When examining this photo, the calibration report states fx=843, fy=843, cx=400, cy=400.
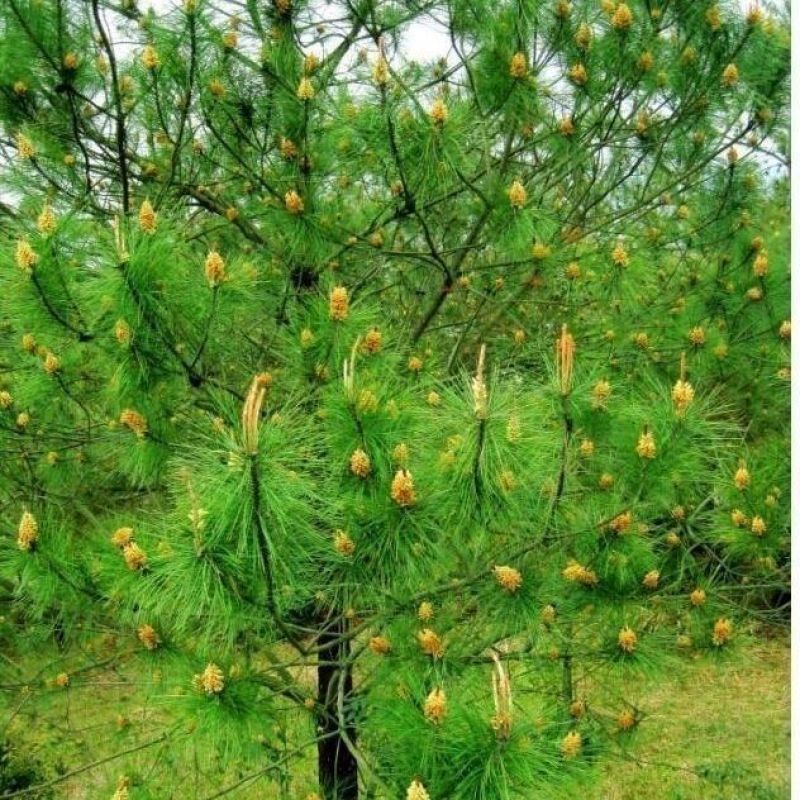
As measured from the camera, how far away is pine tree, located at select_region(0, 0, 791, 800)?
4.93ft

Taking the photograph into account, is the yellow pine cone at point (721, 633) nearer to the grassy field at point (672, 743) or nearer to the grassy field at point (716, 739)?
the grassy field at point (672, 743)

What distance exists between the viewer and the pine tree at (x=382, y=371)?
1.50m

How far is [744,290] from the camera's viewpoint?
283 cm

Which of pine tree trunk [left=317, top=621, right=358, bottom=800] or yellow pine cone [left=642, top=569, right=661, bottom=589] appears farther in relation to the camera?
pine tree trunk [left=317, top=621, right=358, bottom=800]

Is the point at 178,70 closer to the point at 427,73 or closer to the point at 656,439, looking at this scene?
the point at 427,73

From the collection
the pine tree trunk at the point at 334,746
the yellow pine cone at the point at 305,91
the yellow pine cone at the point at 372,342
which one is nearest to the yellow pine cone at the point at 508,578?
the yellow pine cone at the point at 372,342

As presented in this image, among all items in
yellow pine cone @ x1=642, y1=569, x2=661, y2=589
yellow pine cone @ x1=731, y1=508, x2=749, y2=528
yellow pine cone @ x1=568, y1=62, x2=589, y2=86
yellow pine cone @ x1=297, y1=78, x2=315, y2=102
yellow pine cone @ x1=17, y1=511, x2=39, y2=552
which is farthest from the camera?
yellow pine cone @ x1=568, y1=62, x2=589, y2=86

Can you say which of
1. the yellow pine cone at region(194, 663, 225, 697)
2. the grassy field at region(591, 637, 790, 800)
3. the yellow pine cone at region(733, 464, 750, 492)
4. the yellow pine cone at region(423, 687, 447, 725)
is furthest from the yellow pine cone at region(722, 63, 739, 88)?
the grassy field at region(591, 637, 790, 800)

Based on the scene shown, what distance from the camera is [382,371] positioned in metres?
1.94

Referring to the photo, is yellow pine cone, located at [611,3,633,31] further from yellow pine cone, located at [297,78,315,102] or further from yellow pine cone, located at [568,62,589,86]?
yellow pine cone, located at [297,78,315,102]

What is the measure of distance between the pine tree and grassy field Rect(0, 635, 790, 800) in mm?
1293

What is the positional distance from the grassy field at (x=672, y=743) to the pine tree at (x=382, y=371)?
129cm

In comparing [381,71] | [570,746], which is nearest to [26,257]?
[381,71]

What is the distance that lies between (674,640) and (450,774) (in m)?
1.09
